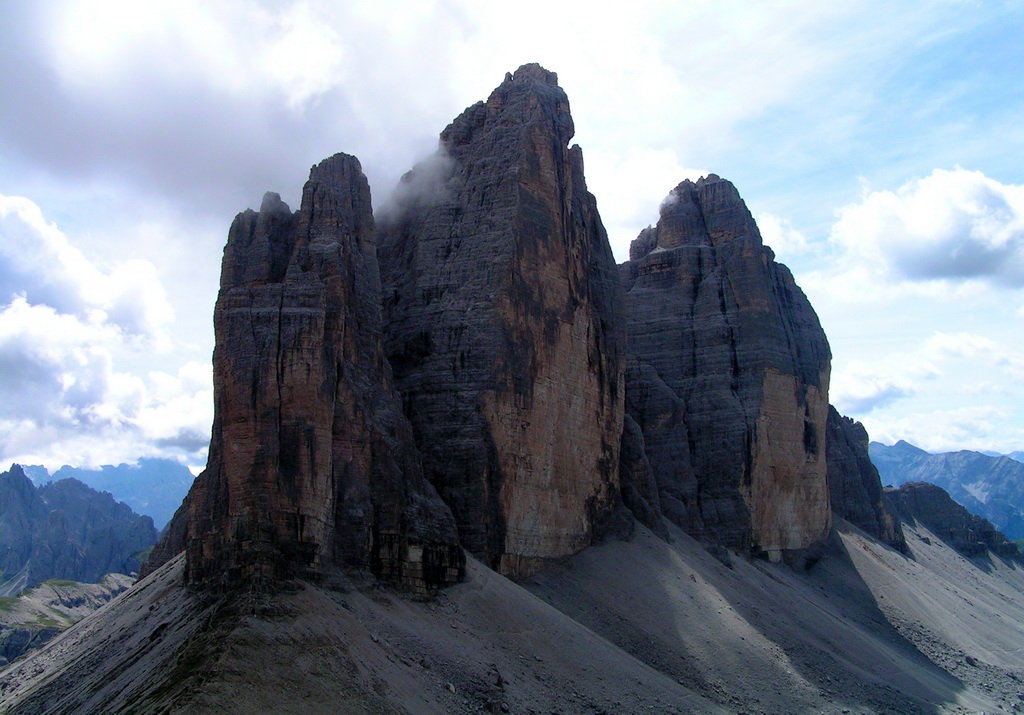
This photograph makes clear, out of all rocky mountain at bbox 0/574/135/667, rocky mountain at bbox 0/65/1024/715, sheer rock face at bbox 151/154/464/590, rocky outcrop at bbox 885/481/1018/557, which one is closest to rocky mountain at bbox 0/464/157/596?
rocky mountain at bbox 0/574/135/667

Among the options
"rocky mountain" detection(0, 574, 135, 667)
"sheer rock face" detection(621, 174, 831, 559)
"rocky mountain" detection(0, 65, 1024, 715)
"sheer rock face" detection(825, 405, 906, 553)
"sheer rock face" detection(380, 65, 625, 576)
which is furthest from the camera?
"rocky mountain" detection(0, 574, 135, 667)

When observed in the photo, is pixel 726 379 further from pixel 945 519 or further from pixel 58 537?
pixel 58 537

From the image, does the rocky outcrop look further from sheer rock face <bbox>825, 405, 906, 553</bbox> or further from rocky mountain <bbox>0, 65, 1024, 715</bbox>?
rocky mountain <bbox>0, 65, 1024, 715</bbox>

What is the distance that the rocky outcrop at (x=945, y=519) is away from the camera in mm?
118938

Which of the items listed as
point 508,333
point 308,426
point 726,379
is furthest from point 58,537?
point 308,426

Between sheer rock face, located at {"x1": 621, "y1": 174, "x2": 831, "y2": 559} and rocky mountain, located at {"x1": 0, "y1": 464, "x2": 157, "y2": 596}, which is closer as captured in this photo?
sheer rock face, located at {"x1": 621, "y1": 174, "x2": 831, "y2": 559}

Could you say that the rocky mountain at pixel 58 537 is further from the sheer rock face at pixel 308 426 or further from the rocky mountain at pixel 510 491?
the sheer rock face at pixel 308 426

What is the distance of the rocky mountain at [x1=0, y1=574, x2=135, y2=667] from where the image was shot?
9406 centimetres

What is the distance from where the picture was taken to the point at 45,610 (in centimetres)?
10962

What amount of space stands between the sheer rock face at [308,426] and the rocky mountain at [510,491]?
0.11 m

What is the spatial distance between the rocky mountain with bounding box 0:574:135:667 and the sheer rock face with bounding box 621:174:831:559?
55084mm

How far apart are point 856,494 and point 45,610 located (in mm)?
82971

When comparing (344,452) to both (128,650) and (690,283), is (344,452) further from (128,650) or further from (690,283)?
(690,283)

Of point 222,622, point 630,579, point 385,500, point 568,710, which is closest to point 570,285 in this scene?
point 630,579
